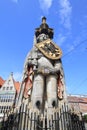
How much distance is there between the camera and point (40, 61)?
12164mm

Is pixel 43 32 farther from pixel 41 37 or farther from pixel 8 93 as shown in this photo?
pixel 8 93

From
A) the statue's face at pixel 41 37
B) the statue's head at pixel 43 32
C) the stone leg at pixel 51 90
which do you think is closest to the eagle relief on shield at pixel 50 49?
the statue's face at pixel 41 37

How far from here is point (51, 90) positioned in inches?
430

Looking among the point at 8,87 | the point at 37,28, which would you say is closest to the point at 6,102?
the point at 8,87

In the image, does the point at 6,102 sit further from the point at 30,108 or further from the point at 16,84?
the point at 30,108

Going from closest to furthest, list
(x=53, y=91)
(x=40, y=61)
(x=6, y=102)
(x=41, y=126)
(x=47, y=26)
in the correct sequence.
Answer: (x=41, y=126)
(x=53, y=91)
(x=40, y=61)
(x=47, y=26)
(x=6, y=102)

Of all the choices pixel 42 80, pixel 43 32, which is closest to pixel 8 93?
pixel 43 32

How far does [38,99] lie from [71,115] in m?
2.07

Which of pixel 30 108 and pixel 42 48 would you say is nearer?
pixel 30 108

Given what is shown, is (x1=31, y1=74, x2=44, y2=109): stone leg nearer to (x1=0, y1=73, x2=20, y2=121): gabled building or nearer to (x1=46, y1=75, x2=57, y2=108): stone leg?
(x1=46, y1=75, x2=57, y2=108): stone leg

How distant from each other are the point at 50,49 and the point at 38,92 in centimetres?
373


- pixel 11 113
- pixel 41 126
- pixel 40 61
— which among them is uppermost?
pixel 40 61

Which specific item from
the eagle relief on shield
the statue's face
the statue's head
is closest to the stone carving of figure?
the eagle relief on shield

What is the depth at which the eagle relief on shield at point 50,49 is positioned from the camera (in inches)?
496
